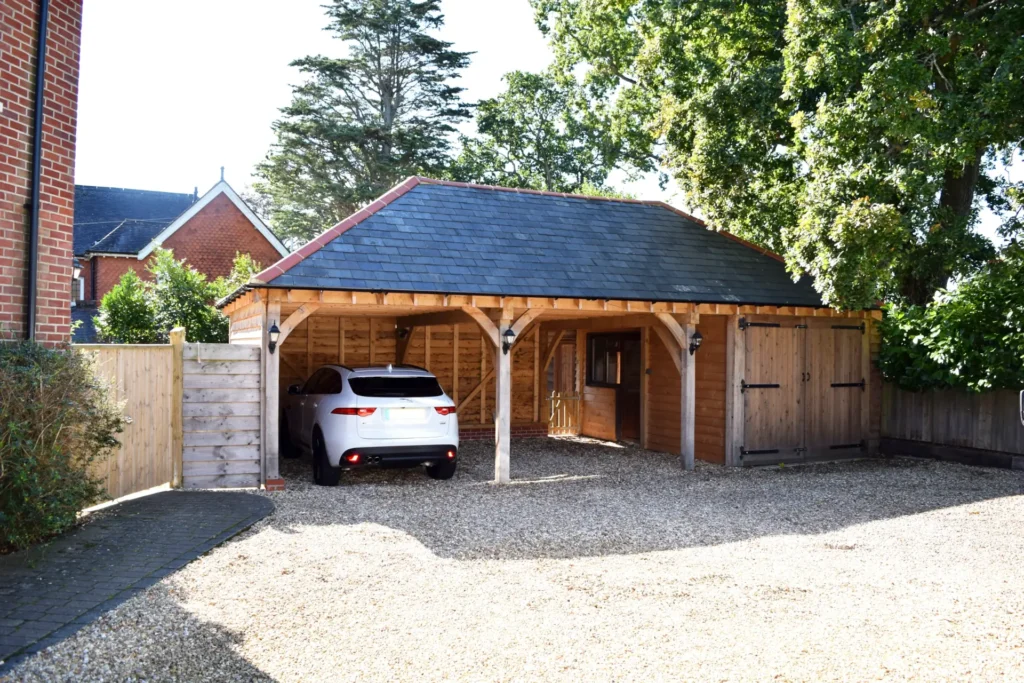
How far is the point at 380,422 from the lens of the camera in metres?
9.88


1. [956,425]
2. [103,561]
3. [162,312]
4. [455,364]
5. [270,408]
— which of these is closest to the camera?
[103,561]

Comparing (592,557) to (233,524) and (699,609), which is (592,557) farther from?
(233,524)

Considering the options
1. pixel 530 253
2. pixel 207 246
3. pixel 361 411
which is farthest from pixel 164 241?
pixel 361 411

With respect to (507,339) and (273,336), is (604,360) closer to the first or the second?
(507,339)

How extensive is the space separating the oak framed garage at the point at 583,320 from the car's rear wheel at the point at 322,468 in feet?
1.75

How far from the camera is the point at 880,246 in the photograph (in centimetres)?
1327

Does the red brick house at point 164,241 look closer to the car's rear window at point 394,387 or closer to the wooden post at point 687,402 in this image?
the car's rear window at point 394,387

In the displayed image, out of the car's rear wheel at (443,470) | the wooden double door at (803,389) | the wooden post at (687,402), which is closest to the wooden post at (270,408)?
the car's rear wheel at (443,470)

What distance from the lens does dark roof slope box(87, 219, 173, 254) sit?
26.4 meters

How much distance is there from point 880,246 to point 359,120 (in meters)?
25.5

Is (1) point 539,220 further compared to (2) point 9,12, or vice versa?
(1) point 539,220

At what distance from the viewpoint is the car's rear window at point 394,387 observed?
10.0 meters

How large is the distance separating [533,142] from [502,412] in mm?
28189

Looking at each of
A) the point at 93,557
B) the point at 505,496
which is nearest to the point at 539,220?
the point at 505,496
